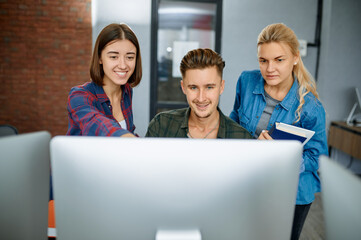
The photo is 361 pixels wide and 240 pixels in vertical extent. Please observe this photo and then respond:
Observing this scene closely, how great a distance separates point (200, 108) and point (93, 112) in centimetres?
53

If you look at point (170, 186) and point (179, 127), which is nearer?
point (170, 186)

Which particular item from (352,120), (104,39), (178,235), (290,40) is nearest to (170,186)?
(178,235)

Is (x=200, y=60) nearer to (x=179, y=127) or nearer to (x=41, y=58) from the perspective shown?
(x=179, y=127)

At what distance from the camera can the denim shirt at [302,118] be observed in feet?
4.71

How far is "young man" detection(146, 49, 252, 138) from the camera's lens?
1440 millimetres

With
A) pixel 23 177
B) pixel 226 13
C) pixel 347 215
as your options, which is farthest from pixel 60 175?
pixel 226 13

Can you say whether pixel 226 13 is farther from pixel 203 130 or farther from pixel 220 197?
pixel 220 197

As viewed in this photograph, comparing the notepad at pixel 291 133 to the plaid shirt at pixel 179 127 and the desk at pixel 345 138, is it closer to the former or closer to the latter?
the plaid shirt at pixel 179 127

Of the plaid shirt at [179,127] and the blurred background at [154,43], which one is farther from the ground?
the blurred background at [154,43]

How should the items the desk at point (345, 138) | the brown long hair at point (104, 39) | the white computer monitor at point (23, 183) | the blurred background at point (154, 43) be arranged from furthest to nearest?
the blurred background at point (154, 43), the desk at point (345, 138), the brown long hair at point (104, 39), the white computer monitor at point (23, 183)

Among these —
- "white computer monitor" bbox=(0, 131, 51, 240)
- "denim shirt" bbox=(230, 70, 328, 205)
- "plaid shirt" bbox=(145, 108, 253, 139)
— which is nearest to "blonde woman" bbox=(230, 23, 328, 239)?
"denim shirt" bbox=(230, 70, 328, 205)

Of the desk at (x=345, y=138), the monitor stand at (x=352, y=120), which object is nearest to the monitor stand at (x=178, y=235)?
the desk at (x=345, y=138)

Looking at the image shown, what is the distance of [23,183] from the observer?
0.66 metres

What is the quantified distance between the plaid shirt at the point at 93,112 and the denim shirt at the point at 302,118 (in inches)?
26.9
